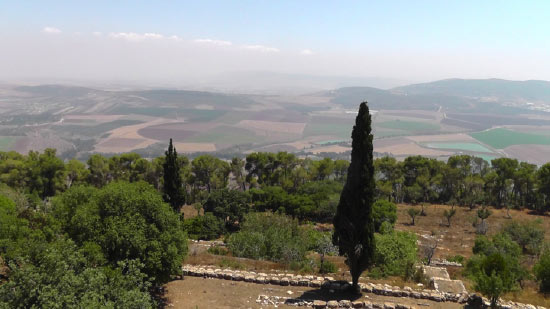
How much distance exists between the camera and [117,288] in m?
11.4

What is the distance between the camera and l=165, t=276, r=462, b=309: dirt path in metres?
15.9

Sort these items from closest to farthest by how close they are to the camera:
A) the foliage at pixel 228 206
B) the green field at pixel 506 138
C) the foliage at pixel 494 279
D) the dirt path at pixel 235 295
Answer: the foliage at pixel 494 279 < the dirt path at pixel 235 295 < the foliage at pixel 228 206 < the green field at pixel 506 138

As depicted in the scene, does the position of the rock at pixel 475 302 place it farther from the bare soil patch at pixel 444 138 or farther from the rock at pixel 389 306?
the bare soil patch at pixel 444 138

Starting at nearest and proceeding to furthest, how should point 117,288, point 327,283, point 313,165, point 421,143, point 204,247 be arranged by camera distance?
point 117,288 < point 327,283 < point 204,247 < point 313,165 < point 421,143

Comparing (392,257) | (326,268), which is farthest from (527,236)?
(326,268)

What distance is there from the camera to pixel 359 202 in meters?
16.0

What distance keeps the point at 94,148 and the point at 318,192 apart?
114 meters

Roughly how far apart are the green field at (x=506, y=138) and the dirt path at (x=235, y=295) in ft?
544

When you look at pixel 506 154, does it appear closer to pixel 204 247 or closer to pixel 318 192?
pixel 318 192

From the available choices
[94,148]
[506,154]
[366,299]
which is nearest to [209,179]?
[366,299]

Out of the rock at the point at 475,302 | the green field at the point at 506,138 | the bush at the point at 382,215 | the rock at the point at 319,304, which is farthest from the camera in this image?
the green field at the point at 506,138

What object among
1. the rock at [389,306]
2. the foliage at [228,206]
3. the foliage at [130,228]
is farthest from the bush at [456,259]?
the foliage at [130,228]

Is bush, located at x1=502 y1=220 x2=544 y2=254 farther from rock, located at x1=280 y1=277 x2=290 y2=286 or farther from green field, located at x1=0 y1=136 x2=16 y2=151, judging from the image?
green field, located at x1=0 y1=136 x2=16 y2=151

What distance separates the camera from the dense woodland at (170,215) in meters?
11.6
